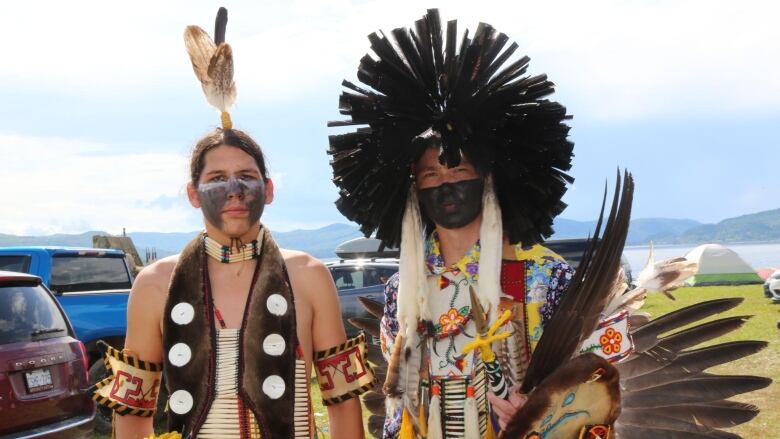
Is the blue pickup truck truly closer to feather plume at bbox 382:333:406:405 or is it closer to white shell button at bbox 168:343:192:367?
white shell button at bbox 168:343:192:367

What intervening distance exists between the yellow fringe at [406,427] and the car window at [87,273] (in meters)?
5.85

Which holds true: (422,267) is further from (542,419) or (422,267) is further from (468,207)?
(542,419)


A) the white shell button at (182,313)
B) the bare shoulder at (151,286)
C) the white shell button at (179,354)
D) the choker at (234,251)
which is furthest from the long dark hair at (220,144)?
the white shell button at (179,354)

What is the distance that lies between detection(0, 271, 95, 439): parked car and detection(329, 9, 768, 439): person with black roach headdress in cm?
368

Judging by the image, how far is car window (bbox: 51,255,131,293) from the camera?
25.6ft

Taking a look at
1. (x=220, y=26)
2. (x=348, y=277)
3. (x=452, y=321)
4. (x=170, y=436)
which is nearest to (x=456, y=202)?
(x=452, y=321)

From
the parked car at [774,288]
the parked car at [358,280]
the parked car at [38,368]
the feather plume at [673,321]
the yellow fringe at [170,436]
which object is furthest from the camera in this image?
the parked car at [774,288]

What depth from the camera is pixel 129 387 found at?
277 cm

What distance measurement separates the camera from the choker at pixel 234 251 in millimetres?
2881

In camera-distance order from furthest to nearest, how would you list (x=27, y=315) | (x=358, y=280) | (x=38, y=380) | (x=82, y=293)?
(x=358, y=280) → (x=82, y=293) → (x=27, y=315) → (x=38, y=380)

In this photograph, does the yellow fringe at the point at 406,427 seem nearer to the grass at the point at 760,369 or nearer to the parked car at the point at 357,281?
the grass at the point at 760,369

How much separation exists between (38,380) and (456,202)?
4.28m

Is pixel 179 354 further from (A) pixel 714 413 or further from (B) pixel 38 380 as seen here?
(B) pixel 38 380

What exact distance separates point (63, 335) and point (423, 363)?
4.30m
